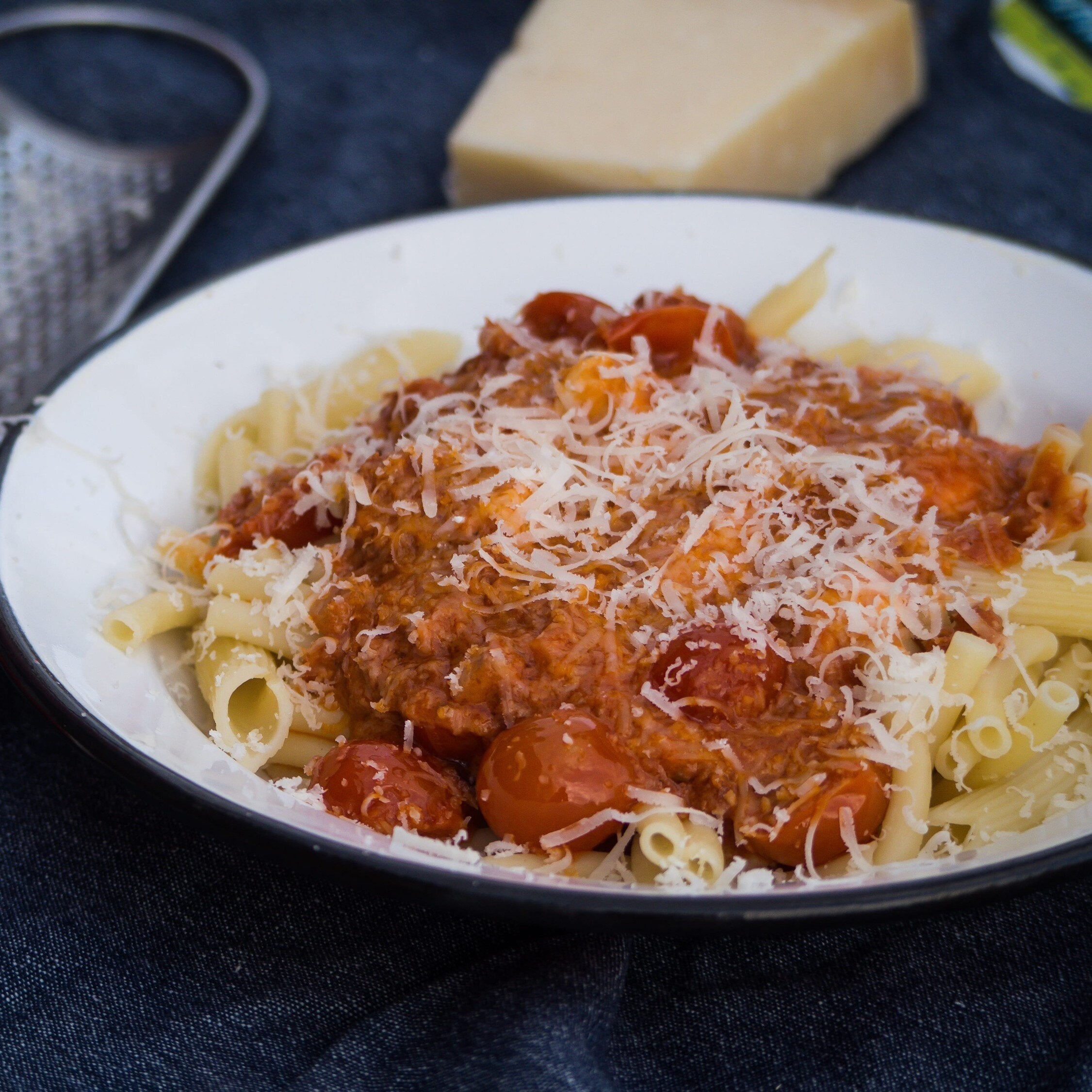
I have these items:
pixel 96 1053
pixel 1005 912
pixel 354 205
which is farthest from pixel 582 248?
pixel 96 1053

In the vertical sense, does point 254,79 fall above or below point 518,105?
below

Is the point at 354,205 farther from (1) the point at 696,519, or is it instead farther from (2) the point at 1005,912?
(2) the point at 1005,912

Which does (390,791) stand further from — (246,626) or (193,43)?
(193,43)

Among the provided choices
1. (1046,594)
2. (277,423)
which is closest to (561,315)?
(277,423)

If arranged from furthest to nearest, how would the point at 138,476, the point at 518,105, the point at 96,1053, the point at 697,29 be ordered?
the point at 697,29 < the point at 518,105 < the point at 138,476 < the point at 96,1053

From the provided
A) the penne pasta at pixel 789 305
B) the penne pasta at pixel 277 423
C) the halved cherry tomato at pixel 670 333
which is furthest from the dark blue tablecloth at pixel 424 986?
the penne pasta at pixel 789 305

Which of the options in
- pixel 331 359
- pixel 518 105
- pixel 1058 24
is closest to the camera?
pixel 331 359

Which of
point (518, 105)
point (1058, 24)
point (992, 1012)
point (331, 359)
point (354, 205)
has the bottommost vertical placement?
point (354, 205)
